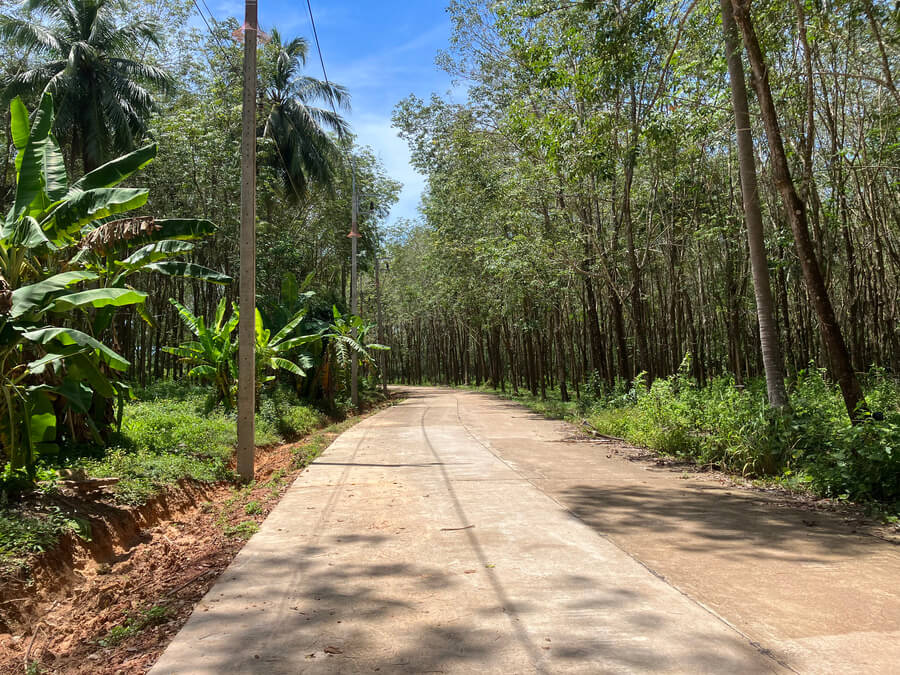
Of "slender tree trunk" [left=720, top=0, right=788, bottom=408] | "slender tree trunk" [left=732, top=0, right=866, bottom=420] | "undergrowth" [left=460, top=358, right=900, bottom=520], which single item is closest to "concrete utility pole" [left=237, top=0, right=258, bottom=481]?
"slender tree trunk" [left=732, top=0, right=866, bottom=420]

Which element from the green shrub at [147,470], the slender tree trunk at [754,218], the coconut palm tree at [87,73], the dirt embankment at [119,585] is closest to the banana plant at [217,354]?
the green shrub at [147,470]

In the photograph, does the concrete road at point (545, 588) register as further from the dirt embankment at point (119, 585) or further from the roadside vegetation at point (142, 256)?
the roadside vegetation at point (142, 256)

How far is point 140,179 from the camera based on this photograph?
19.7 meters

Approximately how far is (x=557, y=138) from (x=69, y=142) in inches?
671

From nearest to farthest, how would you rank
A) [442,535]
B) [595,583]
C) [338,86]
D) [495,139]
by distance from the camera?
[595,583] → [442,535] → [495,139] → [338,86]

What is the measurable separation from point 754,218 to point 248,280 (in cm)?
820

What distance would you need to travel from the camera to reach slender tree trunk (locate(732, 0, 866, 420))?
816 centimetres

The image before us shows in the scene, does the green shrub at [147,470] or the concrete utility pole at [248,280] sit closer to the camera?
the green shrub at [147,470]

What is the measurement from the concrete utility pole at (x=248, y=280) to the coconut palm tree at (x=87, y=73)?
11834 mm

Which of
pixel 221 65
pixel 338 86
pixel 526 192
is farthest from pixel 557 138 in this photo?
pixel 338 86

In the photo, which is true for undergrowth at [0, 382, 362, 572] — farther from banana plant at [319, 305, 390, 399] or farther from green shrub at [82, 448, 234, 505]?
banana plant at [319, 305, 390, 399]

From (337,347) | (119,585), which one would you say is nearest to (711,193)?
(337,347)

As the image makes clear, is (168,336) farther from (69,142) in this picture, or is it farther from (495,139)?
(495,139)

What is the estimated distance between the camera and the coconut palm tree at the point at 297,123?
25.7m
